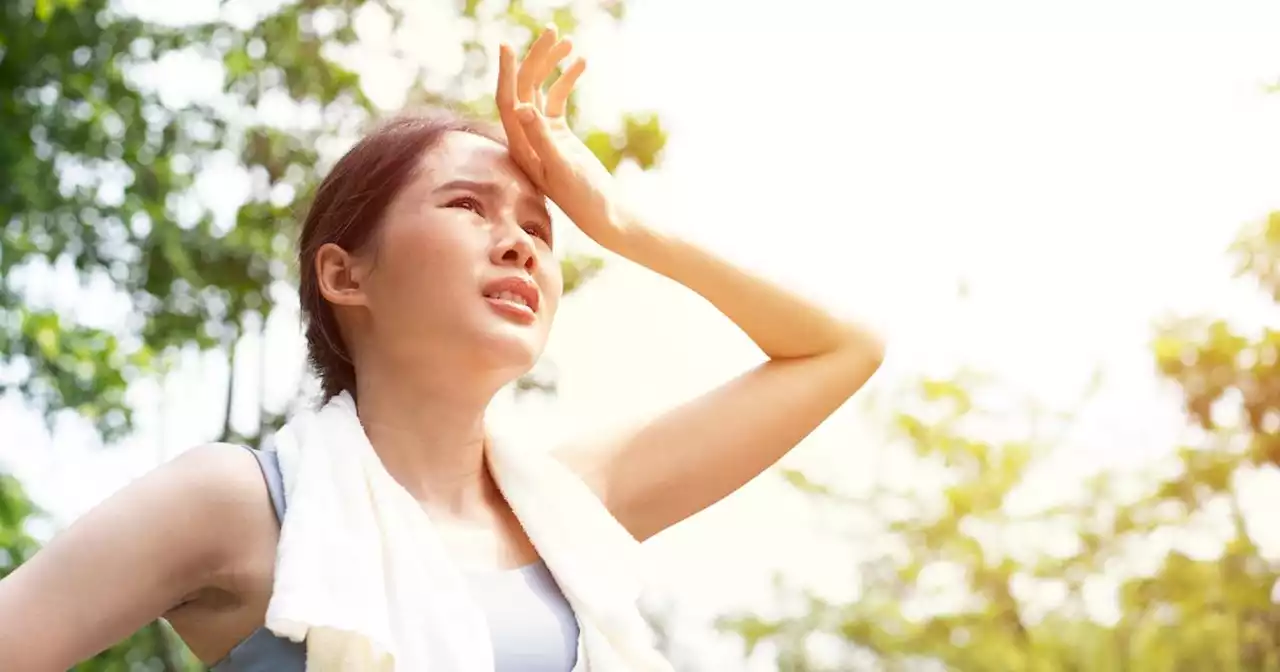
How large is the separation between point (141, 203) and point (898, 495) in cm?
249

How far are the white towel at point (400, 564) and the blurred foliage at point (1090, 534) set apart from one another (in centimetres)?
354

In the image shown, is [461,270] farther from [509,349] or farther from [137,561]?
[137,561]

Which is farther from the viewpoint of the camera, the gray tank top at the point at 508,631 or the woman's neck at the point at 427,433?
the woman's neck at the point at 427,433

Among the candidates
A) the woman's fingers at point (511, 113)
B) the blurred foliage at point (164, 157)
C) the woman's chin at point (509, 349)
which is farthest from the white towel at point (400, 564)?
the blurred foliage at point (164, 157)

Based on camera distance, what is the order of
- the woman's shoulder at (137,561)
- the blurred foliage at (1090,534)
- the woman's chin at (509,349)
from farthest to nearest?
the blurred foliage at (1090,534) < the woman's chin at (509,349) < the woman's shoulder at (137,561)

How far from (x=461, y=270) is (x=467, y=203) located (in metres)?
0.07

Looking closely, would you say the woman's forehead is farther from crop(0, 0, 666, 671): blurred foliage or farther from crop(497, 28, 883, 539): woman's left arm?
crop(0, 0, 666, 671): blurred foliage

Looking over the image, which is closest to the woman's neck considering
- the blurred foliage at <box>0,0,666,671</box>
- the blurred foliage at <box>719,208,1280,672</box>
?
the blurred foliage at <box>0,0,666,671</box>

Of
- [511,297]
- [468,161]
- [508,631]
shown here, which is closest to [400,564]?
[508,631]

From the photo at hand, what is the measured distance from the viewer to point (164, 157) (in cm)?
377

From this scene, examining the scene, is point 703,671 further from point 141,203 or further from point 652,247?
point 652,247

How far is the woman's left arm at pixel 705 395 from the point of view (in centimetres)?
109

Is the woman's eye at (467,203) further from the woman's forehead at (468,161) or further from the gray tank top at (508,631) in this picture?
the gray tank top at (508,631)

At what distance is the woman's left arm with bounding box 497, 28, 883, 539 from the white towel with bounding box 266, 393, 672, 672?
0.07 meters
